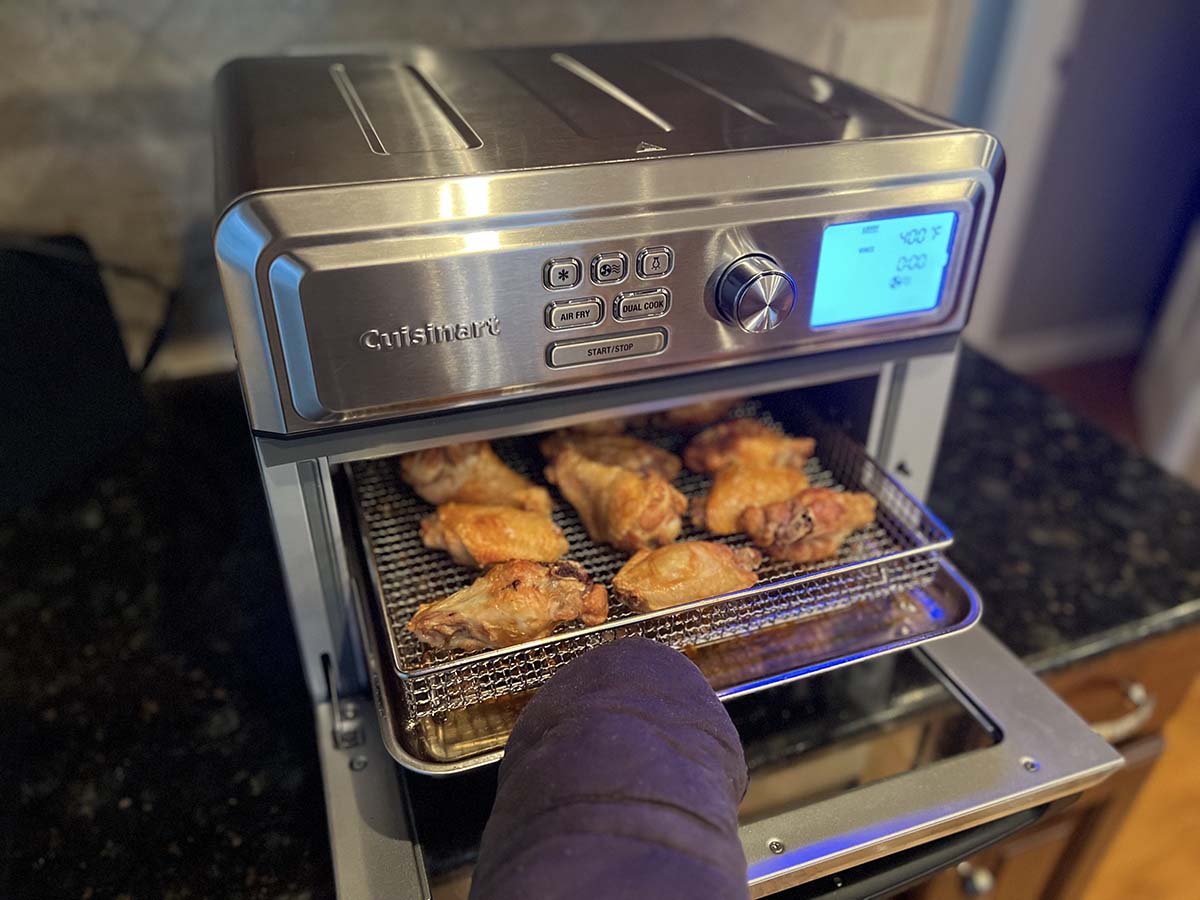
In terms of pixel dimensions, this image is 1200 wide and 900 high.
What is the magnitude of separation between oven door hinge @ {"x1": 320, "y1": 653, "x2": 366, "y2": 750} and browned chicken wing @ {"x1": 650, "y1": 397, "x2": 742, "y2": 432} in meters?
0.35

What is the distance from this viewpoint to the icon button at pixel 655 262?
0.52 metres

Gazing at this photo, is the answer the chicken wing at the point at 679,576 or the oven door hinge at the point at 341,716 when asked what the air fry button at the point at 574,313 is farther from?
the oven door hinge at the point at 341,716

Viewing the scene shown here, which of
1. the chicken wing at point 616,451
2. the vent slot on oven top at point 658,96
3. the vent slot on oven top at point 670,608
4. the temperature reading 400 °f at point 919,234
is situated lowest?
the vent slot on oven top at point 670,608

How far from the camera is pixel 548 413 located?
57cm

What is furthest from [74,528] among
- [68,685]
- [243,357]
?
[243,357]

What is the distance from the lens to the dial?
0.53m

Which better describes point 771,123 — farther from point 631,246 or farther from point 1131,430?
point 1131,430

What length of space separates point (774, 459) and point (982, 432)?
463mm

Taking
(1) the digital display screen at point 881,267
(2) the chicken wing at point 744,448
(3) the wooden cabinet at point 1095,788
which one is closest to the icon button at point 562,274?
(1) the digital display screen at point 881,267

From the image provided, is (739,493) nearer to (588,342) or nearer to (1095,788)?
(588,342)

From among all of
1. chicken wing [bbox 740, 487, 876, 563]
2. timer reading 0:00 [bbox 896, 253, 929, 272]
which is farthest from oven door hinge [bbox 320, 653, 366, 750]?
timer reading 0:00 [bbox 896, 253, 929, 272]

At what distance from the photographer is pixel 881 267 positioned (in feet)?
1.90

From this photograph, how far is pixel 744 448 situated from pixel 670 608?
22cm

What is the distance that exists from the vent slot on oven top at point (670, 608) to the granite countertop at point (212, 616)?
15 centimetres
